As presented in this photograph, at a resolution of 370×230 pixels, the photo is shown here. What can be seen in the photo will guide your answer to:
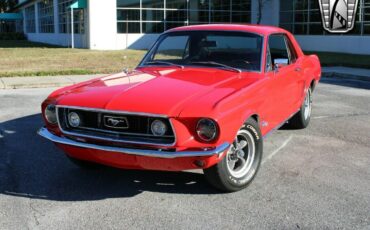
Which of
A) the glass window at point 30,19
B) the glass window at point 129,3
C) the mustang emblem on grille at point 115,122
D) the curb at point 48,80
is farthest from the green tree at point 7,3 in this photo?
the mustang emblem on grille at point 115,122

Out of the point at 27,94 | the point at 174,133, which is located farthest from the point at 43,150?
the point at 27,94

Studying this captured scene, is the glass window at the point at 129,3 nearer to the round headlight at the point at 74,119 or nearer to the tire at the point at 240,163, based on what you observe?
the round headlight at the point at 74,119

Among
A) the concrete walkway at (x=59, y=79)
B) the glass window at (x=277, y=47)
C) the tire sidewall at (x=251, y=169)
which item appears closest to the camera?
the tire sidewall at (x=251, y=169)

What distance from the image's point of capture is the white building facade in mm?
28000

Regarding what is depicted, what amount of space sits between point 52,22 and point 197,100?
4142 centimetres

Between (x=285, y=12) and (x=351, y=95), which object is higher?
(x=285, y=12)

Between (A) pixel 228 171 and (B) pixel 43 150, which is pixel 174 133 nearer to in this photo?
(A) pixel 228 171

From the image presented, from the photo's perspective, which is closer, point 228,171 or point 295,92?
point 228,171

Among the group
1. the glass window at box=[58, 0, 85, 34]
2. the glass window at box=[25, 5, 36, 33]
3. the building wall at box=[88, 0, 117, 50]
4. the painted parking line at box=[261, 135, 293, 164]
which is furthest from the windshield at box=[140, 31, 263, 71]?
the glass window at box=[25, 5, 36, 33]

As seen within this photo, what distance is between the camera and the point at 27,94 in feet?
37.2

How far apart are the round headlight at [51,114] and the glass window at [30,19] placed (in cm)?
5268

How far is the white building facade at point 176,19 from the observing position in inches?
1102

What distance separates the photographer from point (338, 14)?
25.7m

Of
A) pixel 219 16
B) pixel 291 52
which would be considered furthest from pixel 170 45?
pixel 219 16
